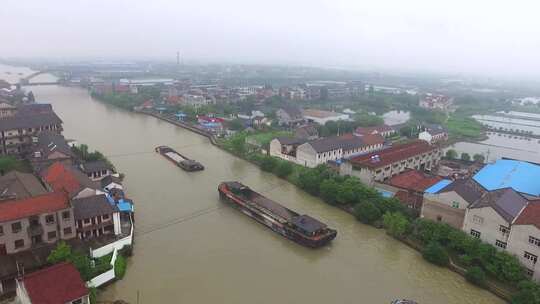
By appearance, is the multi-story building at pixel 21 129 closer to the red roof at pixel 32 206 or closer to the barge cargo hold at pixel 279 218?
the red roof at pixel 32 206

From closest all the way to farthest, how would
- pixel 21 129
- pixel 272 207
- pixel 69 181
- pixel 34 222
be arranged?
pixel 34 222 < pixel 69 181 < pixel 272 207 < pixel 21 129

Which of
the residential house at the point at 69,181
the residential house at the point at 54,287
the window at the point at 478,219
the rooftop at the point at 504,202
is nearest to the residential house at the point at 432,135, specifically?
the rooftop at the point at 504,202

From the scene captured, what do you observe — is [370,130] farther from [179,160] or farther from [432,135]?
[179,160]

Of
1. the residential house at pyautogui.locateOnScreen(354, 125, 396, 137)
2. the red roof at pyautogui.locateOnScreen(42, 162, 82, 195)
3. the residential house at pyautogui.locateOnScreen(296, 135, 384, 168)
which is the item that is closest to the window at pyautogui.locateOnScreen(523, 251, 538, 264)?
the residential house at pyautogui.locateOnScreen(296, 135, 384, 168)

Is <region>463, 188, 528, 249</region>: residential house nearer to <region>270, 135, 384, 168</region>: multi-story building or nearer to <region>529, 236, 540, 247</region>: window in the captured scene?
<region>529, 236, 540, 247</region>: window

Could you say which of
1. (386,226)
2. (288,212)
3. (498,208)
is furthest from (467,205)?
(288,212)

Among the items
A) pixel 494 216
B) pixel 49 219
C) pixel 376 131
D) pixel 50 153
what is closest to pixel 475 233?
pixel 494 216
